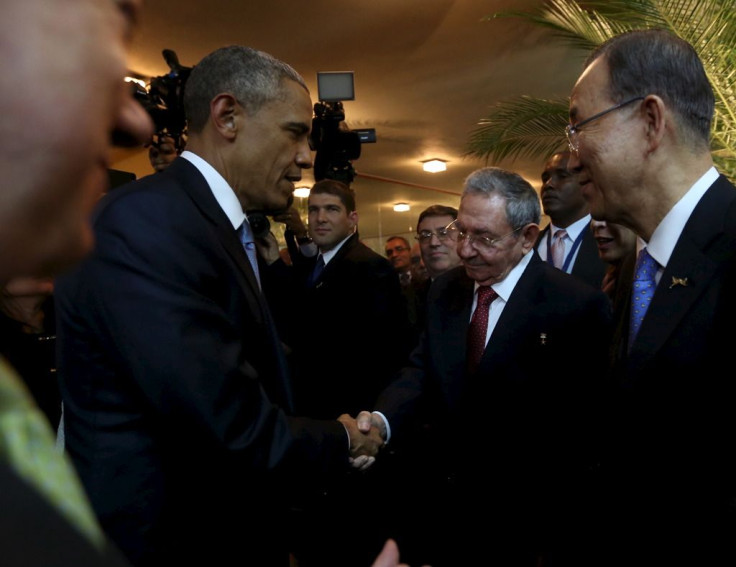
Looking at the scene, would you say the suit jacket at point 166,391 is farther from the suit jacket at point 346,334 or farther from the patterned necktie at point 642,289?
the suit jacket at point 346,334

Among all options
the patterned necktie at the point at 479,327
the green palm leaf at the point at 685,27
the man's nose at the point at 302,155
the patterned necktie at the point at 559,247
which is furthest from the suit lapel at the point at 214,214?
the green palm leaf at the point at 685,27

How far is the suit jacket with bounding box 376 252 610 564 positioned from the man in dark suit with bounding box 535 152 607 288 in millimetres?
1233

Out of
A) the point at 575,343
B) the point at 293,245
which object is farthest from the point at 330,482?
the point at 293,245

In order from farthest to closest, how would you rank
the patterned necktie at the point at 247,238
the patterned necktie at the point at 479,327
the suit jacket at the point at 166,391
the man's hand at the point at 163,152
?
the man's hand at the point at 163,152 → the patterned necktie at the point at 479,327 → the patterned necktie at the point at 247,238 → the suit jacket at the point at 166,391

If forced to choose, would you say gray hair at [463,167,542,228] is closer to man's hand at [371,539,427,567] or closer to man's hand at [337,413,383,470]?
man's hand at [337,413,383,470]

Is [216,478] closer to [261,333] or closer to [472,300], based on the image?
[261,333]

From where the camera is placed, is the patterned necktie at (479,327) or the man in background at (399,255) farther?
the man in background at (399,255)

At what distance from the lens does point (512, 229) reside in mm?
2600

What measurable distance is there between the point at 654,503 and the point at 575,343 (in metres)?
0.95

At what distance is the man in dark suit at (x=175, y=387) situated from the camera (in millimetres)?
1311

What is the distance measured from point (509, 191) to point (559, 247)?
138 cm

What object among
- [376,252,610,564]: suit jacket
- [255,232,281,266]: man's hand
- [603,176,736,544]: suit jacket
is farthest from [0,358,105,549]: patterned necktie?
[255,232,281,266]: man's hand

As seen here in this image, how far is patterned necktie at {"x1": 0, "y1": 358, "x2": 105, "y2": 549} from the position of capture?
1.07 feet

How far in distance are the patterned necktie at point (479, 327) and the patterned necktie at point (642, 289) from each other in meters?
0.84
